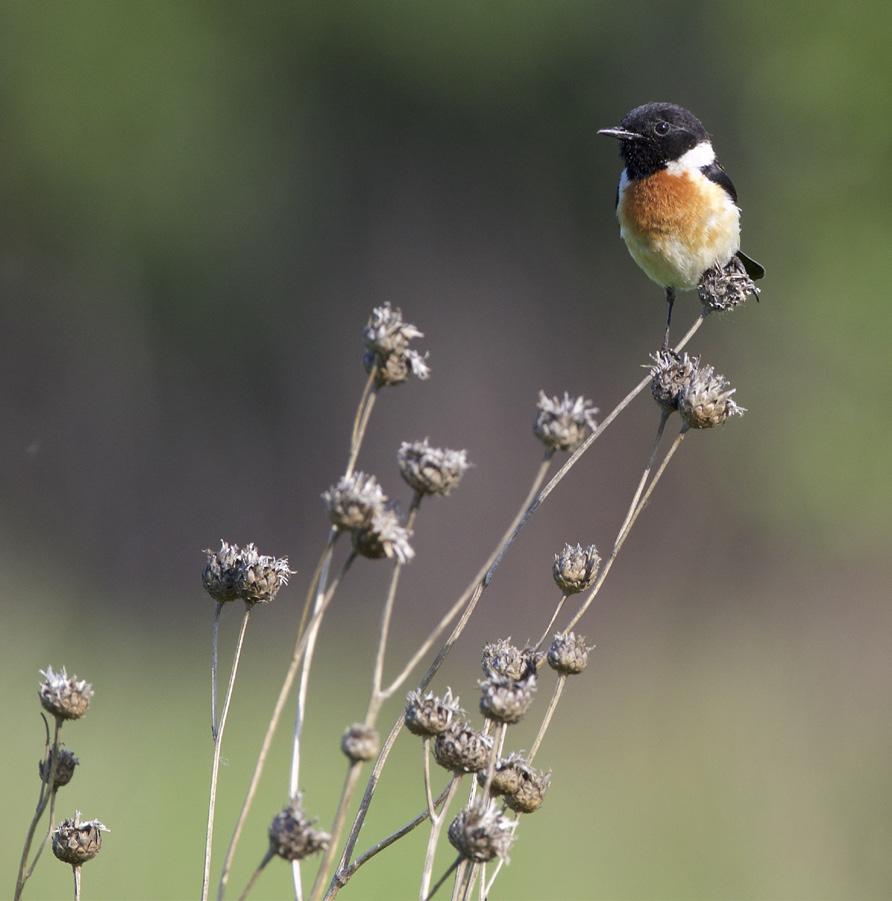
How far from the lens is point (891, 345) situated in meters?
9.61

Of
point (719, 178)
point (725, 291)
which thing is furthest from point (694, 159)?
point (725, 291)

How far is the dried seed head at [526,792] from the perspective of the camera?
182 centimetres

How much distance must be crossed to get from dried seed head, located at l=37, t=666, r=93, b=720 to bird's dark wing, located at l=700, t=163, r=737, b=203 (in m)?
2.37

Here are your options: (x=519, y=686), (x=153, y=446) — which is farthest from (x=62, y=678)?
(x=153, y=446)

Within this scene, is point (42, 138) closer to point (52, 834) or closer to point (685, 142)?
point (685, 142)

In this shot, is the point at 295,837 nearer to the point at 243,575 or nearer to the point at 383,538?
the point at 383,538

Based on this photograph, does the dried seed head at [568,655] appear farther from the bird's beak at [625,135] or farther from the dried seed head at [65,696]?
the bird's beak at [625,135]

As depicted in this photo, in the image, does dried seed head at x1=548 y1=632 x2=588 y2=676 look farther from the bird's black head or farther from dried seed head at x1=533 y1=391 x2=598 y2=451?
the bird's black head

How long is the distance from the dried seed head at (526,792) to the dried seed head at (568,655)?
16 centimetres

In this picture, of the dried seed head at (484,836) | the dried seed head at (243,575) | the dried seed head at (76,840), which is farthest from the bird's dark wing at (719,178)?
the dried seed head at (76,840)

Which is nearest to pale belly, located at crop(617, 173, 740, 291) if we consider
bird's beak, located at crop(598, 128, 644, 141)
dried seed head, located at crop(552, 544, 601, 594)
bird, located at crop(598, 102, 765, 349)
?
bird, located at crop(598, 102, 765, 349)

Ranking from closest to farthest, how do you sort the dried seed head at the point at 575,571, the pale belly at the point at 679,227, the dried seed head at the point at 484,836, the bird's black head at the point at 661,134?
the dried seed head at the point at 484,836
the dried seed head at the point at 575,571
the pale belly at the point at 679,227
the bird's black head at the point at 661,134

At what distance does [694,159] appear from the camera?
12.0 ft

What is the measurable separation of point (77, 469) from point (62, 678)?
8832mm
